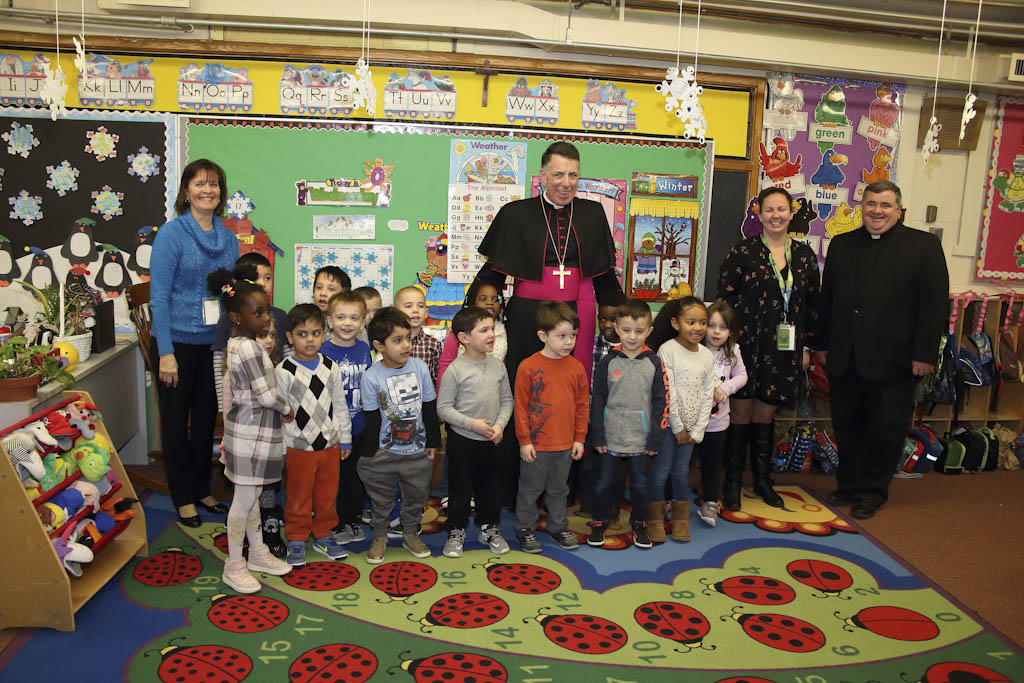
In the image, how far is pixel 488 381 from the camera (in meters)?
3.30

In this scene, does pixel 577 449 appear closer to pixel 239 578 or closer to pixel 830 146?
pixel 239 578

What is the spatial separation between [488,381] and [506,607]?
944mm

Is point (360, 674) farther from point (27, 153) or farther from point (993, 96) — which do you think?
point (993, 96)

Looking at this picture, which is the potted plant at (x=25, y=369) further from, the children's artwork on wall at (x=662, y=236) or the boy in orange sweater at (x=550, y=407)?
the children's artwork on wall at (x=662, y=236)

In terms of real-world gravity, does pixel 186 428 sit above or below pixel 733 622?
above

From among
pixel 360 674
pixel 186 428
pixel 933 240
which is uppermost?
pixel 933 240

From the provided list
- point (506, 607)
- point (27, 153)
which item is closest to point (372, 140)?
point (27, 153)

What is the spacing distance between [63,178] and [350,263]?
1.75m

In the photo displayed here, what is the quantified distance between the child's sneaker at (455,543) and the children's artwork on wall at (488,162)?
2223 mm

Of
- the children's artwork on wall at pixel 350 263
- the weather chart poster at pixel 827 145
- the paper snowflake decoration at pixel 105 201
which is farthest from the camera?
the weather chart poster at pixel 827 145

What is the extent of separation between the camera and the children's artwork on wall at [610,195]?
471 cm

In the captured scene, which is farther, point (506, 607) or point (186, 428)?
point (186, 428)

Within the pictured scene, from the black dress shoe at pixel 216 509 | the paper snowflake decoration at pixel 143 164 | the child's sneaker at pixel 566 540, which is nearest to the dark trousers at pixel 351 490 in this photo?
the black dress shoe at pixel 216 509

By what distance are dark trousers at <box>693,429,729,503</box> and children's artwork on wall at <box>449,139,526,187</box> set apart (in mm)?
1975
